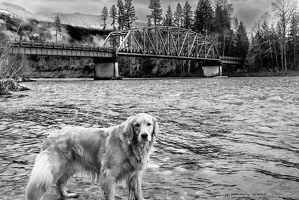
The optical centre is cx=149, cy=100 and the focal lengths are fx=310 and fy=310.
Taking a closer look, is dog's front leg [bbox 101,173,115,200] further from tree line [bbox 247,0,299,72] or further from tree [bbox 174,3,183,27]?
tree [bbox 174,3,183,27]

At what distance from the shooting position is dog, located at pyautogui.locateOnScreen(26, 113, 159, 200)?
15.0 feet

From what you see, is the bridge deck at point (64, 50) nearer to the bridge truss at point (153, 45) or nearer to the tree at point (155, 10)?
the bridge truss at point (153, 45)

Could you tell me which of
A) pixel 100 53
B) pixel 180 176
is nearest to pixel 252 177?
pixel 180 176

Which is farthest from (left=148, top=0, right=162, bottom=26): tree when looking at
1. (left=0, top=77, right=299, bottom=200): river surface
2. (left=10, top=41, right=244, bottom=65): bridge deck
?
(left=0, top=77, right=299, bottom=200): river surface

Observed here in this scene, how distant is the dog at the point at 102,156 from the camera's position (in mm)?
4559

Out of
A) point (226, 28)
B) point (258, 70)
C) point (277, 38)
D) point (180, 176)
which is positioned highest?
point (226, 28)

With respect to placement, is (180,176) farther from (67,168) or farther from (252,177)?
(67,168)

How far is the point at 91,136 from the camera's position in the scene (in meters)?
4.93

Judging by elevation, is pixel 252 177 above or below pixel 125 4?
below

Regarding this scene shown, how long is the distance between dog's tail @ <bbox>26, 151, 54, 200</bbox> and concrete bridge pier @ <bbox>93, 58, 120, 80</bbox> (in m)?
87.3

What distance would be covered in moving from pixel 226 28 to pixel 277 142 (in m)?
119

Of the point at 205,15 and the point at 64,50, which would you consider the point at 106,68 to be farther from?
the point at 205,15

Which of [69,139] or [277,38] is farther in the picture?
[277,38]

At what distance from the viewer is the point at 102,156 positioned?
4.74 metres
